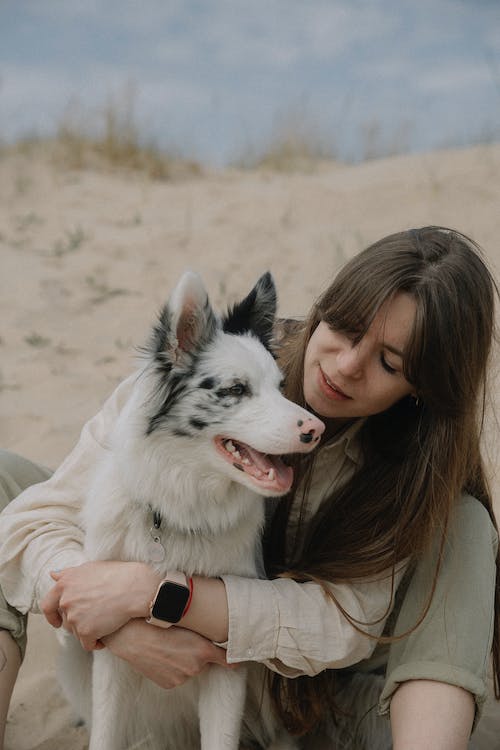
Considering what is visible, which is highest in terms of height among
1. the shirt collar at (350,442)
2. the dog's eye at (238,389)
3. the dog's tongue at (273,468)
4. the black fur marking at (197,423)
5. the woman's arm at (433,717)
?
the dog's eye at (238,389)

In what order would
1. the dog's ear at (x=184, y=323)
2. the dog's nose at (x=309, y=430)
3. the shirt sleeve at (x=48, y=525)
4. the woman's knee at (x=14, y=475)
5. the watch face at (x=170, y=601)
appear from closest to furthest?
the dog's nose at (x=309, y=430)
the dog's ear at (x=184, y=323)
the watch face at (x=170, y=601)
the shirt sleeve at (x=48, y=525)
the woman's knee at (x=14, y=475)

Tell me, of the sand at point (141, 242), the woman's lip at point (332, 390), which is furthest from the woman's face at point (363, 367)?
the sand at point (141, 242)

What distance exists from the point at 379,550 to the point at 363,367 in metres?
0.52

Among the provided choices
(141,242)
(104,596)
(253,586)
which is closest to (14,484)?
(104,596)

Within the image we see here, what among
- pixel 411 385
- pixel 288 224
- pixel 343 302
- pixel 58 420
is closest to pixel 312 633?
pixel 411 385

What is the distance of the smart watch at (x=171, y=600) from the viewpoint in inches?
87.0

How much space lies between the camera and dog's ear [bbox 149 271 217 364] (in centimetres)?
211

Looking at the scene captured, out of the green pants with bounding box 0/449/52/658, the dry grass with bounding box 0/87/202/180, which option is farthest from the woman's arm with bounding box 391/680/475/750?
the dry grass with bounding box 0/87/202/180

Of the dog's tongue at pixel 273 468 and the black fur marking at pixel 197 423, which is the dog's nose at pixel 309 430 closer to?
the dog's tongue at pixel 273 468

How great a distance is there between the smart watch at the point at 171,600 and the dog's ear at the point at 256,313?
28.1 inches

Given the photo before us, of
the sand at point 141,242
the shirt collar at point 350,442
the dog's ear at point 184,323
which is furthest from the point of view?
the sand at point 141,242

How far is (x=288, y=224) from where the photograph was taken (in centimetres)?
731

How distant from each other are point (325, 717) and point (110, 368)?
10.6 feet

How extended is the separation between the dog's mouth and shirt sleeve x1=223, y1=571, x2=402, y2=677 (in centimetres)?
35
